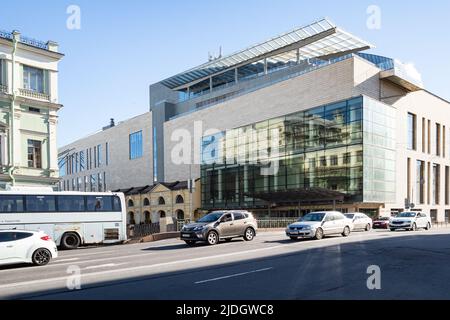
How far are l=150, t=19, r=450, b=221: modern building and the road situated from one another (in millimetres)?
29617

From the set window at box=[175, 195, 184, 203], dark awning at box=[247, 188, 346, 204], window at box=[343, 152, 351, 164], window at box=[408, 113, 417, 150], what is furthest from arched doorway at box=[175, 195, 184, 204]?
window at box=[408, 113, 417, 150]

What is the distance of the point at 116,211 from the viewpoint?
23.4 metres

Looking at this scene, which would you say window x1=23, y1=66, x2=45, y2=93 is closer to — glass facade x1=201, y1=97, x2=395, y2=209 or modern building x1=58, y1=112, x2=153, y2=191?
glass facade x1=201, y1=97, x2=395, y2=209

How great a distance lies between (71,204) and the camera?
2205cm

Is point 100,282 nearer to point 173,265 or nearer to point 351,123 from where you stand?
point 173,265

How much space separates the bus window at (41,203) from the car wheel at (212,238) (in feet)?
27.3

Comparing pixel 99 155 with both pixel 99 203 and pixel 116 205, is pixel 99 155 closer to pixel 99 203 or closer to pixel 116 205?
pixel 116 205

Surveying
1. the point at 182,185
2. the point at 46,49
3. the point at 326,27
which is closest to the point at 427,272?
the point at 46,49

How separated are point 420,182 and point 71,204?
46.1 meters

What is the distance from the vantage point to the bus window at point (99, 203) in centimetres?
2264

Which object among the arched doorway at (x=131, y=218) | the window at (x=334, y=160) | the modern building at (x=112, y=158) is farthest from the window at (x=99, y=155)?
the window at (x=334, y=160)

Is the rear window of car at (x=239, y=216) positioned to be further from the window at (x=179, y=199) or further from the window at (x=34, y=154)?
the window at (x=179, y=199)

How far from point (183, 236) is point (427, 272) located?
12.1 m

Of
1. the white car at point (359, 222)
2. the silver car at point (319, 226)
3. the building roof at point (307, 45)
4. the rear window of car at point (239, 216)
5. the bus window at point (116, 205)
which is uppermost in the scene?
the building roof at point (307, 45)
